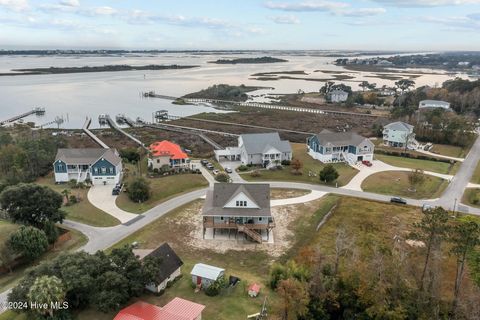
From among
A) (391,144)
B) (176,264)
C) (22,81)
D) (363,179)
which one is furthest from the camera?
(22,81)

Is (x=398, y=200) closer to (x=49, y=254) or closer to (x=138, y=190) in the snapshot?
(x=138, y=190)

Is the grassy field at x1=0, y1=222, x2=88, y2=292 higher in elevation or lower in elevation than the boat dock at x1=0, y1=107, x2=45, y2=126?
lower

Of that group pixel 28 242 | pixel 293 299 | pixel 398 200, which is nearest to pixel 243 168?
pixel 398 200

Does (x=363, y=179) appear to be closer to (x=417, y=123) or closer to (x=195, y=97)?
(x=417, y=123)

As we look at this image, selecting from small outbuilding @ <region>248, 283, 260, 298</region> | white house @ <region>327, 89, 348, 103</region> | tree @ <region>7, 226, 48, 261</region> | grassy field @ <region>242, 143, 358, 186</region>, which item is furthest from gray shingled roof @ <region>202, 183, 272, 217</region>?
white house @ <region>327, 89, 348, 103</region>

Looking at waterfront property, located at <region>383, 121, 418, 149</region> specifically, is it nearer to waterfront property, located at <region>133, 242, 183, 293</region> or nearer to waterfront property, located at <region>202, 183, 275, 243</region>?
waterfront property, located at <region>202, 183, 275, 243</region>

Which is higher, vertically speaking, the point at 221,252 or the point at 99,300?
the point at 99,300

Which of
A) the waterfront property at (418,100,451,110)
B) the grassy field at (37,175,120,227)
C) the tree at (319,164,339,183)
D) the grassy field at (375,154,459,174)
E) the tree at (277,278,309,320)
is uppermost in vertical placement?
the waterfront property at (418,100,451,110)

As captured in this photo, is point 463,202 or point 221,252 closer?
point 221,252

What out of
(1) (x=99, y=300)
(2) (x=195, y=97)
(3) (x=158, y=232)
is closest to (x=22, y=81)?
(2) (x=195, y=97)
